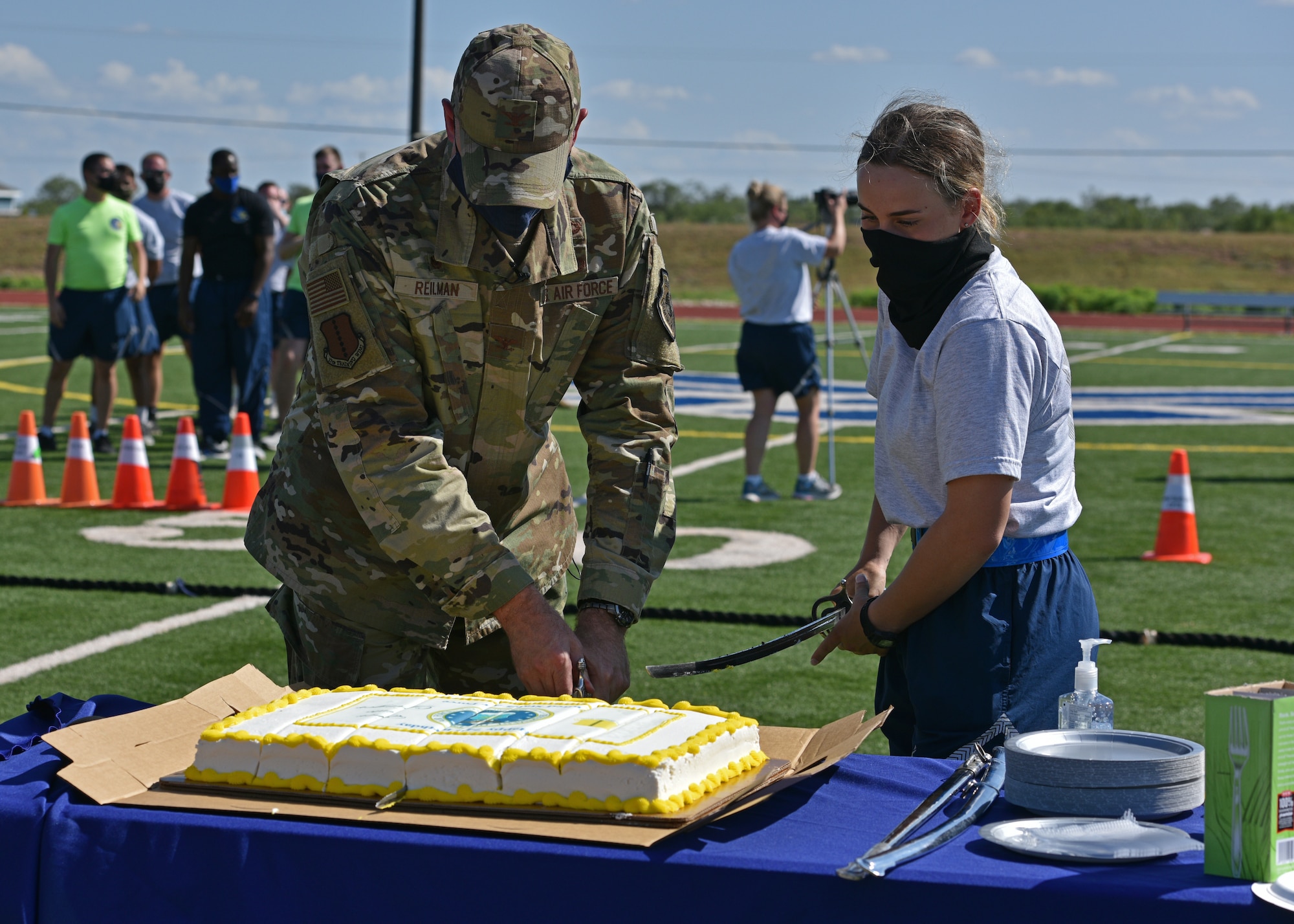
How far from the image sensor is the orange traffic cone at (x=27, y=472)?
1006 centimetres

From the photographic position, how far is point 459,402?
2.94m

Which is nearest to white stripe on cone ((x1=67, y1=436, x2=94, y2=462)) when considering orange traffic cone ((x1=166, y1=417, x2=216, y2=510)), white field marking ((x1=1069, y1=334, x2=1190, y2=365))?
orange traffic cone ((x1=166, y1=417, x2=216, y2=510))

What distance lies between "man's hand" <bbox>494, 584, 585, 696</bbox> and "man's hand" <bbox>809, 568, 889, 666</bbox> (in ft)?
1.53

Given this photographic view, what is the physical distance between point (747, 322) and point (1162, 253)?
68413 mm

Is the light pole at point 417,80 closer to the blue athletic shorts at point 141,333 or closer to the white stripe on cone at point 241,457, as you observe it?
the blue athletic shorts at point 141,333

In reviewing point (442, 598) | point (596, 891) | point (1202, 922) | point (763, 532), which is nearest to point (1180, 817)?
point (1202, 922)

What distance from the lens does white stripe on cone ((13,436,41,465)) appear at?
33.1ft

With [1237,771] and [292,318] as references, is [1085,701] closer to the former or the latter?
[1237,771]

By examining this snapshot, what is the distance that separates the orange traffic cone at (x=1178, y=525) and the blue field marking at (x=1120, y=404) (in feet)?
24.4

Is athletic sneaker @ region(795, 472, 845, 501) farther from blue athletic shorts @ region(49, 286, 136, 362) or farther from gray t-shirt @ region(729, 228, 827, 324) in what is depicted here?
blue athletic shorts @ region(49, 286, 136, 362)

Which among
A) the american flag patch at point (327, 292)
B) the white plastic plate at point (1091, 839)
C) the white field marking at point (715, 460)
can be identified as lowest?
the white field marking at point (715, 460)

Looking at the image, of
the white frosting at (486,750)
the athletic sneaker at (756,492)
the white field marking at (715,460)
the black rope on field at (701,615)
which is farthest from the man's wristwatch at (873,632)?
the white field marking at (715,460)

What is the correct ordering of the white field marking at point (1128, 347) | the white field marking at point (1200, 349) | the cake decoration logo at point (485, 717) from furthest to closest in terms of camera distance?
the white field marking at point (1200, 349), the white field marking at point (1128, 347), the cake decoration logo at point (485, 717)

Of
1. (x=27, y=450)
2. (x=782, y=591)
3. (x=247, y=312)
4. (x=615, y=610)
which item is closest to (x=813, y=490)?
(x=782, y=591)
